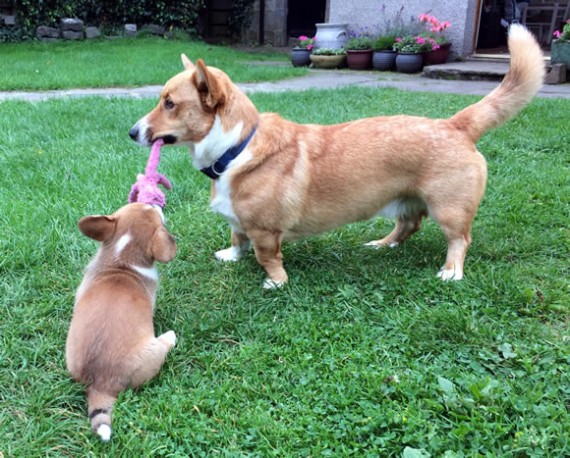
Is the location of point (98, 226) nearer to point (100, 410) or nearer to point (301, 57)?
point (100, 410)

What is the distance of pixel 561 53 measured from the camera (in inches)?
362

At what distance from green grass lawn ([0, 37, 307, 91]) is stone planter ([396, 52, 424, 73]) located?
215 centimetres

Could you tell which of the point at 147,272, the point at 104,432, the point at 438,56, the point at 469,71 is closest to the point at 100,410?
the point at 104,432

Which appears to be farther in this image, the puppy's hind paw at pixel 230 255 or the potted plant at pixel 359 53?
the potted plant at pixel 359 53

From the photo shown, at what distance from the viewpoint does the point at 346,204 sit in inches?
127

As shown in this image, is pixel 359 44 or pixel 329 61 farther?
pixel 329 61

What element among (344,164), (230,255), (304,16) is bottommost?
(230,255)

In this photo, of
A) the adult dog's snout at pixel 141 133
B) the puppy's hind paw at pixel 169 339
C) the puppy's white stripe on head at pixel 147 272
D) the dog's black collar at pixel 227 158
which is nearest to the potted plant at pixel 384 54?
the dog's black collar at pixel 227 158

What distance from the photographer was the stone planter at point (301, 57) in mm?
12977

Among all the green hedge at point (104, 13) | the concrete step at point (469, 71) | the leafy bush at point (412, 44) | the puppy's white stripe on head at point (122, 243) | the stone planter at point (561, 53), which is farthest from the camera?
the green hedge at point (104, 13)

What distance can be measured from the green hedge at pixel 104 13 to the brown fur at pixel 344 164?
1450 centimetres

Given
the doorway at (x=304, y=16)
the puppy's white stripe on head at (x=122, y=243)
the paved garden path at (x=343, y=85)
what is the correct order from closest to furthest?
the puppy's white stripe on head at (x=122, y=243), the paved garden path at (x=343, y=85), the doorway at (x=304, y=16)

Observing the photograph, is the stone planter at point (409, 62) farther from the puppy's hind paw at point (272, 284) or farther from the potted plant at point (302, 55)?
the puppy's hind paw at point (272, 284)

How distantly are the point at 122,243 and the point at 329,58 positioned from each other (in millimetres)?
10726
